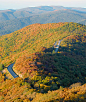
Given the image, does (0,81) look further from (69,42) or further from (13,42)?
(13,42)

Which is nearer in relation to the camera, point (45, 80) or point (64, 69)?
point (45, 80)

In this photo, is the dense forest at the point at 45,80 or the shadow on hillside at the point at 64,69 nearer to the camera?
the dense forest at the point at 45,80

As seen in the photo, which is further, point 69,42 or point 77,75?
point 69,42

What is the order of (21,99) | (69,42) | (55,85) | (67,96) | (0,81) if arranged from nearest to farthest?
1. (67,96)
2. (21,99)
3. (55,85)
4. (0,81)
5. (69,42)

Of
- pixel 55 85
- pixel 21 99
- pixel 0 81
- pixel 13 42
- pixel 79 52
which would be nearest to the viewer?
pixel 21 99

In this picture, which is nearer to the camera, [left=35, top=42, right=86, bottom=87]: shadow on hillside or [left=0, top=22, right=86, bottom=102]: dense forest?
[left=0, top=22, right=86, bottom=102]: dense forest

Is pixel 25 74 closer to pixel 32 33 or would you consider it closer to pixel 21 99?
pixel 21 99

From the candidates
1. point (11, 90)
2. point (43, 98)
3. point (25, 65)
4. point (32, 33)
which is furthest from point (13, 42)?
point (43, 98)

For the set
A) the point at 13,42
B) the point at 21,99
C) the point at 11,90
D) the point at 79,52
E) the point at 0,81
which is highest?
the point at 21,99

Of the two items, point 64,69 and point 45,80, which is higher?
point 45,80

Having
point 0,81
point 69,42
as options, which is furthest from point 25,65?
point 69,42

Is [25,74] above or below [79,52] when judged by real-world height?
above
